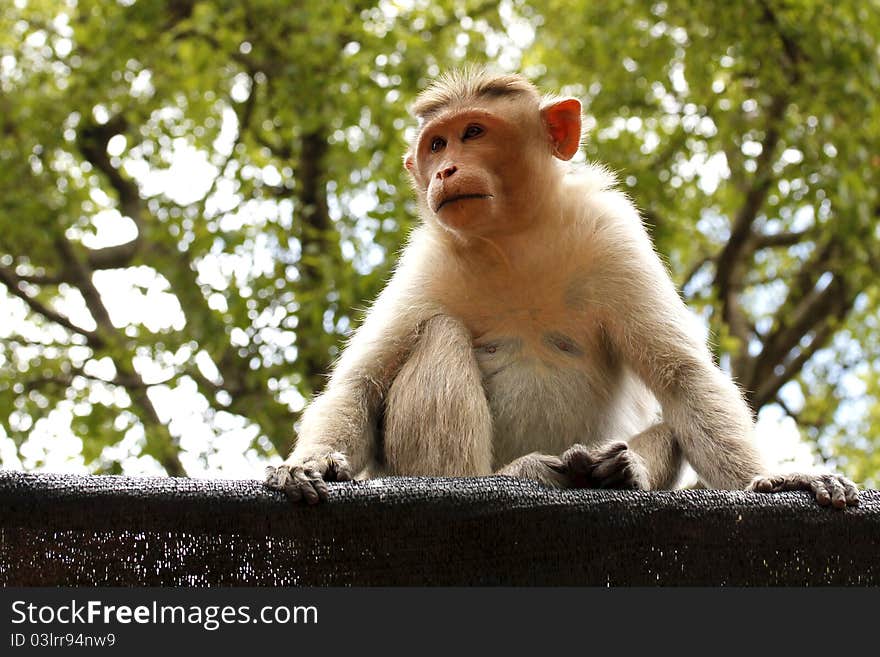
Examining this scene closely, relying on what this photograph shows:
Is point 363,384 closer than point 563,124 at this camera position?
Yes

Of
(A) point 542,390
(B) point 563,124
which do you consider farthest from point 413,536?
(B) point 563,124

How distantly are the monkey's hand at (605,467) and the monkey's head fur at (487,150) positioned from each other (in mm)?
1169

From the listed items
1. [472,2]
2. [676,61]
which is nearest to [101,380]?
[472,2]

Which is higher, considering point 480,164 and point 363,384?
point 480,164

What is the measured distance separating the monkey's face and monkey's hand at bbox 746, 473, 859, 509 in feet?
5.04

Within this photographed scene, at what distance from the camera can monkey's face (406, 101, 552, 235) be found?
4.49 m

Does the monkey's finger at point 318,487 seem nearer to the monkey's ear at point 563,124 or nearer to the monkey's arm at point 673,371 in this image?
the monkey's arm at point 673,371

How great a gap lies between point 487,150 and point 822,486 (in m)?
2.05

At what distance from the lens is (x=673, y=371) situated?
441 centimetres

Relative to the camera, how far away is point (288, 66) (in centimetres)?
920

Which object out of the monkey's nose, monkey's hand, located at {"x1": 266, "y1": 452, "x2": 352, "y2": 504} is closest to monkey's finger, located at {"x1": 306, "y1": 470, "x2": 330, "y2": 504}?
monkey's hand, located at {"x1": 266, "y1": 452, "x2": 352, "y2": 504}

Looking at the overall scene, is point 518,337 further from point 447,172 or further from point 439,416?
point 447,172

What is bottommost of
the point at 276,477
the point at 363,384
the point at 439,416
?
the point at 276,477

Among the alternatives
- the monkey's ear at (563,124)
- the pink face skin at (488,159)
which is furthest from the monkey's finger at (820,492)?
the monkey's ear at (563,124)
